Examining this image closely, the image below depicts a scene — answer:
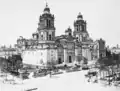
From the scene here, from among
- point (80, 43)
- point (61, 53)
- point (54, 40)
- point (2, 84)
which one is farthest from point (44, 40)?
point (2, 84)

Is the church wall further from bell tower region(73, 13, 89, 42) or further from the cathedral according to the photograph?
bell tower region(73, 13, 89, 42)

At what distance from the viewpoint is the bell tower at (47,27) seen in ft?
57.2

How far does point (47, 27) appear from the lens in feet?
57.3

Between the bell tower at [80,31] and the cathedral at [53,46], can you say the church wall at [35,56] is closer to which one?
the cathedral at [53,46]

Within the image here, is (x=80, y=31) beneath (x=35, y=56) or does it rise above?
above

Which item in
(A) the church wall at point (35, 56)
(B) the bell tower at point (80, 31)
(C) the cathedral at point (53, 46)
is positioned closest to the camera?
(A) the church wall at point (35, 56)

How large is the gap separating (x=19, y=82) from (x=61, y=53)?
345 inches

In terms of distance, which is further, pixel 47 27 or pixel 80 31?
pixel 80 31

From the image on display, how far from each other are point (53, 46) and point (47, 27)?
190 centimetres

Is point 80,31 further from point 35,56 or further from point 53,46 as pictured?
point 35,56

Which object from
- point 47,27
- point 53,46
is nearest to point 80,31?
point 53,46

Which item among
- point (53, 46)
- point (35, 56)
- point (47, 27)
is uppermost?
point (47, 27)

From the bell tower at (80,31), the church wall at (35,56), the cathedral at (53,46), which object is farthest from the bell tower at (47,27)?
the bell tower at (80,31)

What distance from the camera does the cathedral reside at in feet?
56.8
